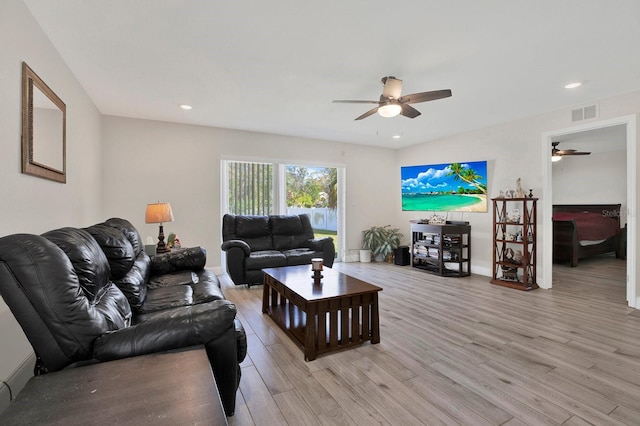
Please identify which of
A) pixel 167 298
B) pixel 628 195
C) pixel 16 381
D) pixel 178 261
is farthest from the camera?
pixel 628 195

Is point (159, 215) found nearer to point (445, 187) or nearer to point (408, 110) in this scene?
point (408, 110)

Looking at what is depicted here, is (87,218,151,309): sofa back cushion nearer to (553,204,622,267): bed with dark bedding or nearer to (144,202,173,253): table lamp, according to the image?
(144,202,173,253): table lamp

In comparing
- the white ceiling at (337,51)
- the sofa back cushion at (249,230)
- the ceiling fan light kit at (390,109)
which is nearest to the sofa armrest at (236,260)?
the sofa back cushion at (249,230)

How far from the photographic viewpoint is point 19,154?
189 cm

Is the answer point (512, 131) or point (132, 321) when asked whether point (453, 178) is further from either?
point (132, 321)

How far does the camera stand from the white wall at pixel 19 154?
1727mm

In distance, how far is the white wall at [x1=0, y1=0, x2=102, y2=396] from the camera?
5.66ft

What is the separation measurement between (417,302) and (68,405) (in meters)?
3.35

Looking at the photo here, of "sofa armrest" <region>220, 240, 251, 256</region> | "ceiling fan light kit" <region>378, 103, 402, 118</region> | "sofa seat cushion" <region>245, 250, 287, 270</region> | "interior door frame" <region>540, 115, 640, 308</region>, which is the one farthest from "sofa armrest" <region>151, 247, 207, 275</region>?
"interior door frame" <region>540, 115, 640, 308</region>

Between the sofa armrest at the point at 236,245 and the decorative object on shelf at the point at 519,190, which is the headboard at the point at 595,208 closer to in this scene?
the decorative object on shelf at the point at 519,190

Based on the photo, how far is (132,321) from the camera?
191 cm

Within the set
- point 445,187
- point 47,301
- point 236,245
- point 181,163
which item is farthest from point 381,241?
point 47,301

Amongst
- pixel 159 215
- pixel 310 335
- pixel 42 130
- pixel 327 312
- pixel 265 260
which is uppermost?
pixel 42 130

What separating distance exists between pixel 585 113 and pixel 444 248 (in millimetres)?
2544
